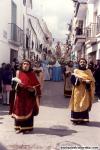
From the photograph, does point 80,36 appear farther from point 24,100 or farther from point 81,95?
point 24,100

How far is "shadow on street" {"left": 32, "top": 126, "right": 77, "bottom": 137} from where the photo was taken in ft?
31.5

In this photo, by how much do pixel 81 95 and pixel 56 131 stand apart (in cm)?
132

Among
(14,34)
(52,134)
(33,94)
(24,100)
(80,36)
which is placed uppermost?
(80,36)

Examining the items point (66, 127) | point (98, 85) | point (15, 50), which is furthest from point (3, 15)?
point (66, 127)

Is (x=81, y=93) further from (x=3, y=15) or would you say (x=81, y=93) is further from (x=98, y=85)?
(x=3, y=15)

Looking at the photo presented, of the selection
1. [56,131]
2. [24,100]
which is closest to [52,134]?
[56,131]

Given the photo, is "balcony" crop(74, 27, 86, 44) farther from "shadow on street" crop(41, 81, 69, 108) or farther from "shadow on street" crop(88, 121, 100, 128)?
"shadow on street" crop(88, 121, 100, 128)

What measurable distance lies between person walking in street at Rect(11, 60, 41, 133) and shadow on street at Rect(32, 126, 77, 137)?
0.28 meters

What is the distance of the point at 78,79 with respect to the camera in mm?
10523

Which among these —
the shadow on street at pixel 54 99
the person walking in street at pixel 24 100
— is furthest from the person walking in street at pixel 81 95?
the shadow on street at pixel 54 99

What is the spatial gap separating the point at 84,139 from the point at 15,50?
19.1 m

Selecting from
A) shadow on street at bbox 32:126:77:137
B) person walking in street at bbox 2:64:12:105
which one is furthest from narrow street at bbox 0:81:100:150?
person walking in street at bbox 2:64:12:105

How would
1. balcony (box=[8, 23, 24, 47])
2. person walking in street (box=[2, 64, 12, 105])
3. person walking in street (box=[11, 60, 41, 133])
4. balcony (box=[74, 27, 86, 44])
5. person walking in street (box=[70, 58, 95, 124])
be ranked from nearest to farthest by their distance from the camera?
person walking in street (box=[11, 60, 41, 133]) → person walking in street (box=[70, 58, 95, 124]) → person walking in street (box=[2, 64, 12, 105]) → balcony (box=[8, 23, 24, 47]) → balcony (box=[74, 27, 86, 44])

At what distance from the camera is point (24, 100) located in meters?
9.60
